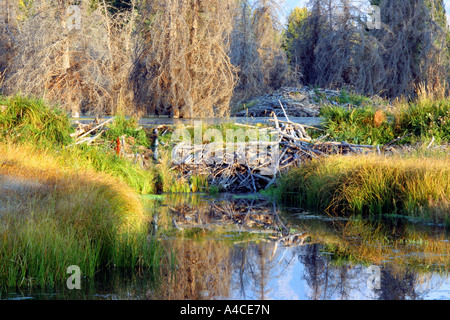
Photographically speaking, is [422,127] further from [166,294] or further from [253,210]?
[166,294]

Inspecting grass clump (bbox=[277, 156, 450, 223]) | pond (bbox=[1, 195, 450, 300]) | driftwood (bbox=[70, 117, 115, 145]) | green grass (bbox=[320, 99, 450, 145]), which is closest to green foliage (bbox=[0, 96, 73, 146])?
driftwood (bbox=[70, 117, 115, 145])

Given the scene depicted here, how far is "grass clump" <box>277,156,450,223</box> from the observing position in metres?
10.2

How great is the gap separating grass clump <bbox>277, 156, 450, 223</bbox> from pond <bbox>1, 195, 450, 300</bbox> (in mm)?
564

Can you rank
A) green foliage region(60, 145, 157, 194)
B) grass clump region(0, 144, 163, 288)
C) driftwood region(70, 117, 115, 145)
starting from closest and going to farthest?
1. grass clump region(0, 144, 163, 288)
2. green foliage region(60, 145, 157, 194)
3. driftwood region(70, 117, 115, 145)

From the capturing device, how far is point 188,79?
1811cm

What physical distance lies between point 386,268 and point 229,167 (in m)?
Result: 7.96

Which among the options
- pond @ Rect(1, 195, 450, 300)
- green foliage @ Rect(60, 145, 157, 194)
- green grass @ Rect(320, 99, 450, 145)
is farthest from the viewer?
green grass @ Rect(320, 99, 450, 145)

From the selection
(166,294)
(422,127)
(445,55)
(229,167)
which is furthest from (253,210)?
(445,55)

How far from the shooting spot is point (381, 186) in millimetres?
10898

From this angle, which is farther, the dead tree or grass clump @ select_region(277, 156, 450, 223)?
the dead tree

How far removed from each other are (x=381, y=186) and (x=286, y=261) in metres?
4.39

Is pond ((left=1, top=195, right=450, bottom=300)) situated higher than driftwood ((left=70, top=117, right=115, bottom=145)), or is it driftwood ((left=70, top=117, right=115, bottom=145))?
driftwood ((left=70, top=117, right=115, bottom=145))

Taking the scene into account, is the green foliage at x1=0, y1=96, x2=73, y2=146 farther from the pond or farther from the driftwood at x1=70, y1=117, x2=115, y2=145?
the pond

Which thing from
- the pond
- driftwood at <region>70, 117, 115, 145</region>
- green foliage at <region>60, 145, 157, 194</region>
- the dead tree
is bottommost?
the pond
